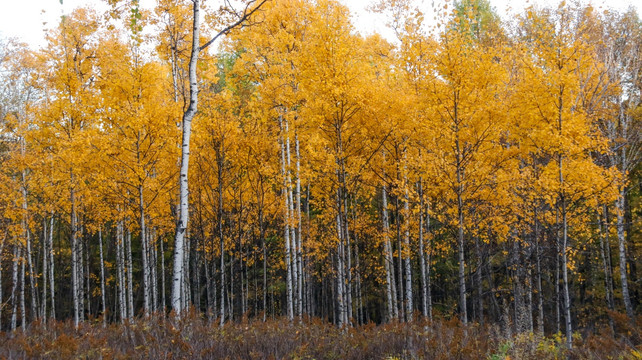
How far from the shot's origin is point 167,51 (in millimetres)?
10828

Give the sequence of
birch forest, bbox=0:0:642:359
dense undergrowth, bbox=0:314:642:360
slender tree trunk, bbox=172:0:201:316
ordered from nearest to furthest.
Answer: dense undergrowth, bbox=0:314:642:360
slender tree trunk, bbox=172:0:201:316
birch forest, bbox=0:0:642:359

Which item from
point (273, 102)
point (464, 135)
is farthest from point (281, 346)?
point (273, 102)

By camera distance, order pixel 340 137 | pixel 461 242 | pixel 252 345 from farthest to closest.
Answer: pixel 340 137, pixel 461 242, pixel 252 345

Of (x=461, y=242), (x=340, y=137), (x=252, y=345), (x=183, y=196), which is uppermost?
(x=340, y=137)

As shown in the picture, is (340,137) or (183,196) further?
(340,137)

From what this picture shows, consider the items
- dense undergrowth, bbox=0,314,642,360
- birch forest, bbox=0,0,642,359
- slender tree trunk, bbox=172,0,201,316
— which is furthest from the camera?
birch forest, bbox=0,0,642,359

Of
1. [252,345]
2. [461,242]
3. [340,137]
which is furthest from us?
[340,137]

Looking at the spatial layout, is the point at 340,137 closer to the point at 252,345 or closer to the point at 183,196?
the point at 183,196

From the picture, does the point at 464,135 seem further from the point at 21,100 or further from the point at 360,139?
the point at 21,100

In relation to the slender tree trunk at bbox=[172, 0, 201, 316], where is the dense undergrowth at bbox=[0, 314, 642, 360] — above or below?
below

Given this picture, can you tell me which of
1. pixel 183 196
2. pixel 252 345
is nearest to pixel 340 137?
pixel 183 196

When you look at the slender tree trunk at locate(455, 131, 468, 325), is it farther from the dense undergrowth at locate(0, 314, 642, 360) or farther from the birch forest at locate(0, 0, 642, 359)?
the dense undergrowth at locate(0, 314, 642, 360)

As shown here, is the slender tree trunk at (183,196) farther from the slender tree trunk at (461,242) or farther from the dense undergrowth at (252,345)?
the slender tree trunk at (461,242)

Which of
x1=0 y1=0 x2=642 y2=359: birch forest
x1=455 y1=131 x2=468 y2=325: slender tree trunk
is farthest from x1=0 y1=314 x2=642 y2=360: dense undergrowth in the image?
x1=455 y1=131 x2=468 y2=325: slender tree trunk
